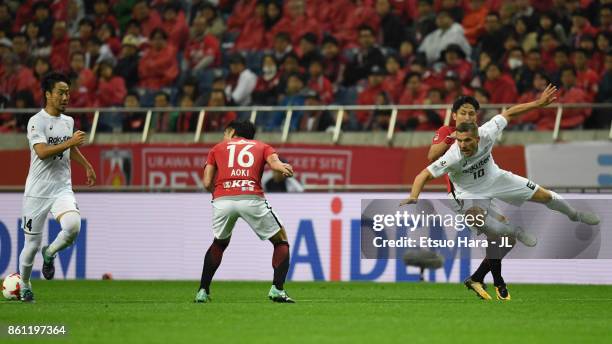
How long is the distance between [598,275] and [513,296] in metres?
3.83

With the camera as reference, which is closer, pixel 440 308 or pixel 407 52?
pixel 440 308

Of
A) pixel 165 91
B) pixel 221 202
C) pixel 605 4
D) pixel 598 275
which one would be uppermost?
pixel 605 4

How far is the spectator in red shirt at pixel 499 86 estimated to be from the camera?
795 inches

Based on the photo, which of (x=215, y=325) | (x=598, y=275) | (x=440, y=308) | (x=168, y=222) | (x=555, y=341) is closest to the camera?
(x=555, y=341)

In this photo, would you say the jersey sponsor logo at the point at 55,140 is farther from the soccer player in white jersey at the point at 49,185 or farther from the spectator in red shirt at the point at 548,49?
the spectator in red shirt at the point at 548,49

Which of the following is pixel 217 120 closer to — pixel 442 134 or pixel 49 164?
pixel 49 164

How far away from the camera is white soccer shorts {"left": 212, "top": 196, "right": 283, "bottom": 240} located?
12.7m

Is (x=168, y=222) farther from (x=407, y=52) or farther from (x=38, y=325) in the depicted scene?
(x=38, y=325)

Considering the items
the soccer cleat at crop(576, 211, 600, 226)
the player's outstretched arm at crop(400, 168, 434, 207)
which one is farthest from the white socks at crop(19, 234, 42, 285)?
the soccer cleat at crop(576, 211, 600, 226)

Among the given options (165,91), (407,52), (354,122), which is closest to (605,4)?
(407,52)

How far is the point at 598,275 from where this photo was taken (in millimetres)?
18047

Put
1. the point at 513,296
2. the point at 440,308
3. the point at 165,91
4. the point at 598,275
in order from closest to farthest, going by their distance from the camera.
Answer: the point at 440,308, the point at 513,296, the point at 598,275, the point at 165,91

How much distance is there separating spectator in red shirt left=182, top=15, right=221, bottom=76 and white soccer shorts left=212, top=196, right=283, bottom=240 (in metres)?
11.1

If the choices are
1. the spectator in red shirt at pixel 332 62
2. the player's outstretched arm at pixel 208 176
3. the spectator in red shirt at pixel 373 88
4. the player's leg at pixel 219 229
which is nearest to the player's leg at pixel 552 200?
the player's leg at pixel 219 229
